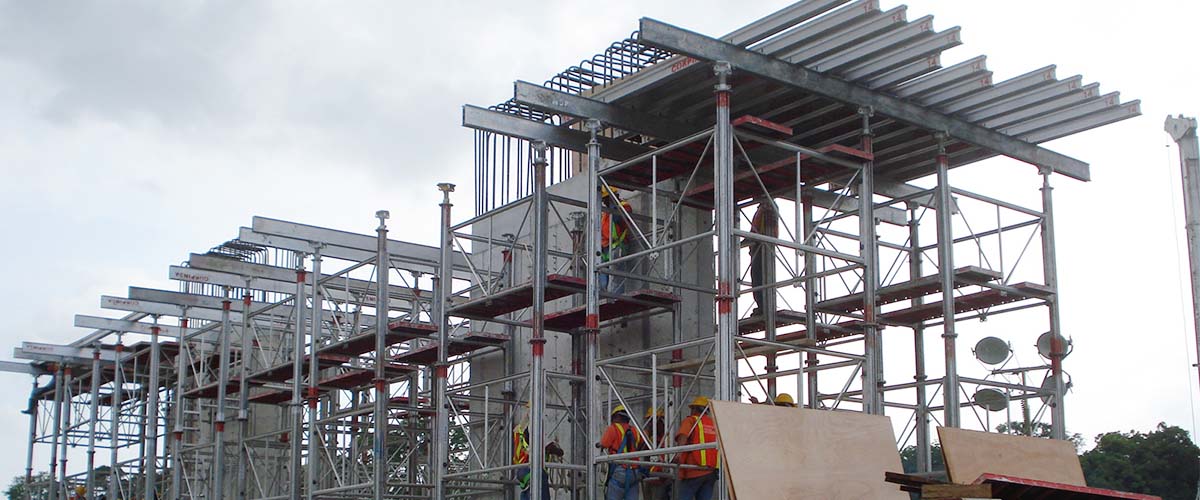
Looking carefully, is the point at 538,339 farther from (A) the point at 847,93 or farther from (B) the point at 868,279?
(A) the point at 847,93

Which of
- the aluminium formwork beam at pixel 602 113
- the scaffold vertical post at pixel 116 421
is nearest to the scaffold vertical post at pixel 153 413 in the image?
the scaffold vertical post at pixel 116 421

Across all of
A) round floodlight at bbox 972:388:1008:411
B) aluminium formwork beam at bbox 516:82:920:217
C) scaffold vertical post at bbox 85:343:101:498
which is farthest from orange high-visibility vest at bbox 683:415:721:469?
scaffold vertical post at bbox 85:343:101:498

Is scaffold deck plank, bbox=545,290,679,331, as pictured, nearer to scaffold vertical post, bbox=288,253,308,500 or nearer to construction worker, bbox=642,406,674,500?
construction worker, bbox=642,406,674,500

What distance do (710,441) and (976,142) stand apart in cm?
714

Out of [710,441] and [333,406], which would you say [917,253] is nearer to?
[710,441]

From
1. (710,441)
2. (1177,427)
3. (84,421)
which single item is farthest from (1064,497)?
(1177,427)

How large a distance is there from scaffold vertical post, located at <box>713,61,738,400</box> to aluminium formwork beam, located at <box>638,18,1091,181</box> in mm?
382

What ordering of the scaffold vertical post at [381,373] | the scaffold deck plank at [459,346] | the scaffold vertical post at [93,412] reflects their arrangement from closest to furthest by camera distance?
the scaffold vertical post at [381,373] → the scaffold deck plank at [459,346] → the scaffold vertical post at [93,412]

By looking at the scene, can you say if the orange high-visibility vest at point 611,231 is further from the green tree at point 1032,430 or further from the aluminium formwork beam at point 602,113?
the green tree at point 1032,430

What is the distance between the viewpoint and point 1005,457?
2025 cm

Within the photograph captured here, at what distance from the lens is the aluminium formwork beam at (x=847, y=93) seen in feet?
64.3

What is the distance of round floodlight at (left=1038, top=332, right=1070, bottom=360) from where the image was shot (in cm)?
2395

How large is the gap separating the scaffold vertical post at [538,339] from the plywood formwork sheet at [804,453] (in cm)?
433

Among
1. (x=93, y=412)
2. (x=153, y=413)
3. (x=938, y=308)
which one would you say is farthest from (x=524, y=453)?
(x=93, y=412)
